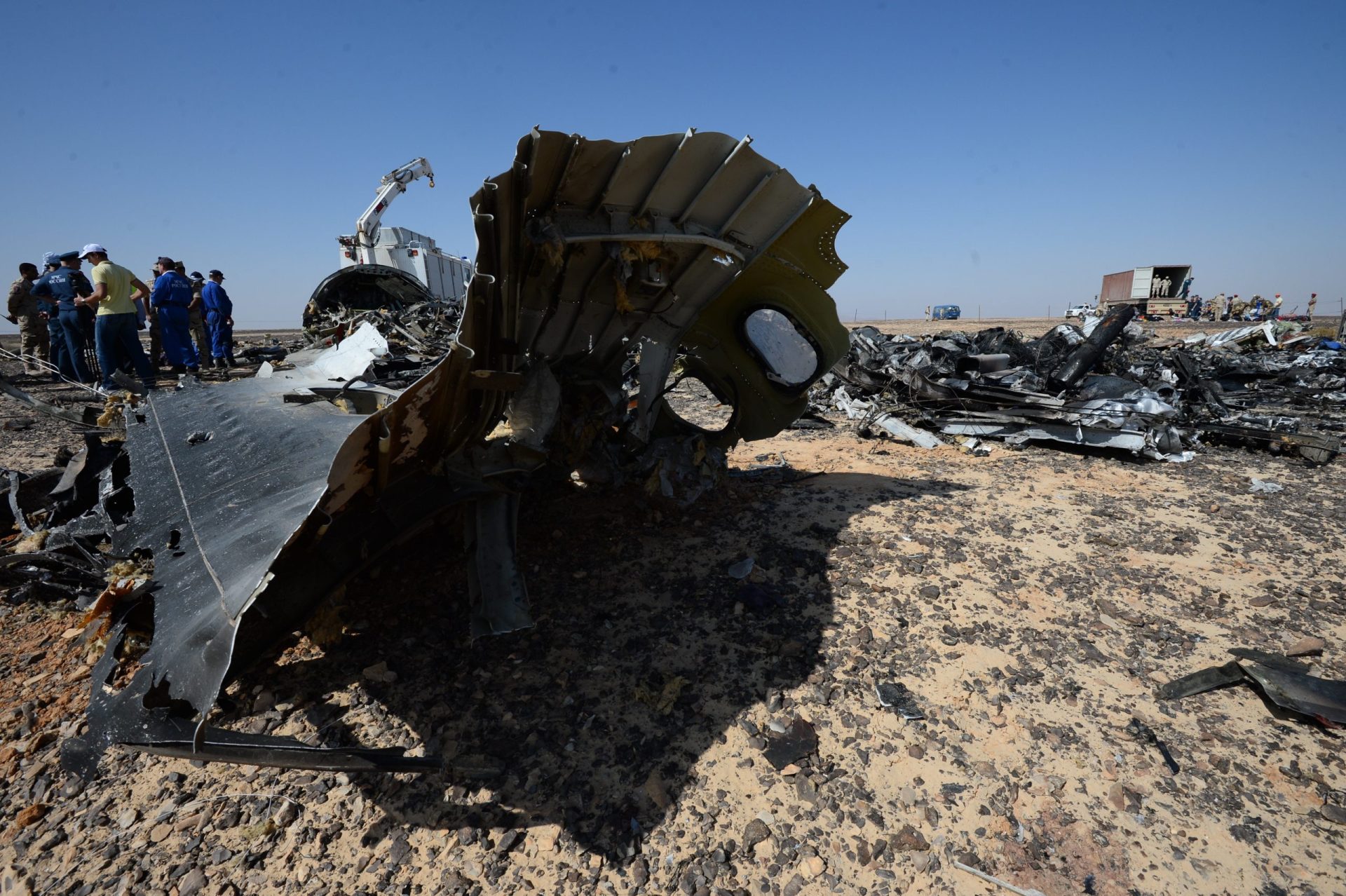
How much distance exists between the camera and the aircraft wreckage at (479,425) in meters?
1.83

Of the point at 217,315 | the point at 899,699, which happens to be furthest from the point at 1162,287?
the point at 217,315

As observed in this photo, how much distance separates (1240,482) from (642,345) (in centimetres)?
655

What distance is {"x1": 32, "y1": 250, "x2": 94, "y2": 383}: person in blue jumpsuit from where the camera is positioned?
8328 millimetres

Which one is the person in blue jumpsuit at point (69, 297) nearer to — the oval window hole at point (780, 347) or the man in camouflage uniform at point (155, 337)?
the man in camouflage uniform at point (155, 337)

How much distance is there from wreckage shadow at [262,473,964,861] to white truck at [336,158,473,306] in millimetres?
12315

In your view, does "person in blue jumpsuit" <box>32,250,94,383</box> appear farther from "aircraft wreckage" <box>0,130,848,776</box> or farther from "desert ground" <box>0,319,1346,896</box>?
"desert ground" <box>0,319,1346,896</box>

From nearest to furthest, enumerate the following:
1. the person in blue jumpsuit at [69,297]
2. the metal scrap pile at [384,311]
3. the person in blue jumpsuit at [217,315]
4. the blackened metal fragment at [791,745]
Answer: the blackened metal fragment at [791,745] < the person in blue jumpsuit at [69,297] < the metal scrap pile at [384,311] < the person in blue jumpsuit at [217,315]

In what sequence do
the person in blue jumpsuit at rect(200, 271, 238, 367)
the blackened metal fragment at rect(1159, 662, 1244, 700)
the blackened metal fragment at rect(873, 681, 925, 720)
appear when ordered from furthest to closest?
the person in blue jumpsuit at rect(200, 271, 238, 367), the blackened metal fragment at rect(1159, 662, 1244, 700), the blackened metal fragment at rect(873, 681, 925, 720)

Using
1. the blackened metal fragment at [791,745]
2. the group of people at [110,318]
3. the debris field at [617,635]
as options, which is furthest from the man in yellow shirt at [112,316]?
the blackened metal fragment at [791,745]

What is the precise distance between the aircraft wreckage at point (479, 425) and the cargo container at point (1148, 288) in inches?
1363

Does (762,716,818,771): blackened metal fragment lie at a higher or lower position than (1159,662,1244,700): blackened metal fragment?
lower

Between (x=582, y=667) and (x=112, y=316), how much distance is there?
9.23 meters

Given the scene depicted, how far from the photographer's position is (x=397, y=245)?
50.8 ft

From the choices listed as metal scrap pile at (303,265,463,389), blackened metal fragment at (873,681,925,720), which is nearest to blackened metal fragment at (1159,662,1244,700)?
blackened metal fragment at (873,681,925,720)
